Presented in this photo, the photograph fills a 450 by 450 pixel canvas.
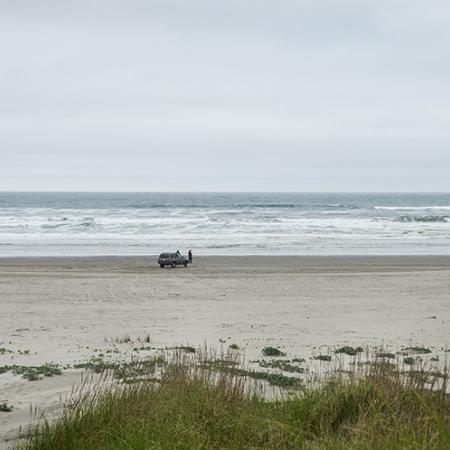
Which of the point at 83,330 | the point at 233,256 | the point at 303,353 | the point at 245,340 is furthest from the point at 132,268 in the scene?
the point at 303,353

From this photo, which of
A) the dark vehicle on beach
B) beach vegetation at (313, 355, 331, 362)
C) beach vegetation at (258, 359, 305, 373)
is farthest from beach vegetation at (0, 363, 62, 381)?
the dark vehicle on beach

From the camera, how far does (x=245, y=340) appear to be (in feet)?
45.0

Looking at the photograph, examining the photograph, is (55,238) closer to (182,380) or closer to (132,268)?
(132,268)

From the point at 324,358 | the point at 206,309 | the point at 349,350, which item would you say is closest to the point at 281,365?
the point at 324,358

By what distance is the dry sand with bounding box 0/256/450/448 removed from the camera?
1266cm

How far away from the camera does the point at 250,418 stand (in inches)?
246

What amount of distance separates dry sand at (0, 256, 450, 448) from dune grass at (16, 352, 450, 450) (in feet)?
4.63

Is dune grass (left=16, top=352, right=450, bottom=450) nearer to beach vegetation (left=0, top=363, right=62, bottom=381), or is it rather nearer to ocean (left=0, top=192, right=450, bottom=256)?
beach vegetation (left=0, top=363, right=62, bottom=381)

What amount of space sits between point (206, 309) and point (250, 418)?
12336mm

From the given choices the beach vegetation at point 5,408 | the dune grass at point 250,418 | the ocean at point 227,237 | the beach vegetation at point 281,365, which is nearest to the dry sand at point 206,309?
the beach vegetation at point 5,408

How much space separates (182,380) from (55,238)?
45.0m

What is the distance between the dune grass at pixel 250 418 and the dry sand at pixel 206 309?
4.63 ft

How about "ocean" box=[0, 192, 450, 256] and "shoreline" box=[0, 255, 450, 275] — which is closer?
"shoreline" box=[0, 255, 450, 275]

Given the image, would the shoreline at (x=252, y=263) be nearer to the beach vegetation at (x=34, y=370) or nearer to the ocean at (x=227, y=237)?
the ocean at (x=227, y=237)
